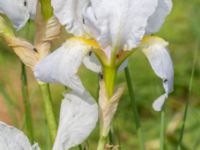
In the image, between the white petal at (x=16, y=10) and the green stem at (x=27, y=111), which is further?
the green stem at (x=27, y=111)

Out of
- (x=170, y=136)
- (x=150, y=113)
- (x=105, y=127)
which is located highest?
(x=105, y=127)

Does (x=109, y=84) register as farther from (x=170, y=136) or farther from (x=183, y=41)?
(x=183, y=41)

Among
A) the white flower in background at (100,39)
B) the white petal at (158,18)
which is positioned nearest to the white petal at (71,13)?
the white flower in background at (100,39)

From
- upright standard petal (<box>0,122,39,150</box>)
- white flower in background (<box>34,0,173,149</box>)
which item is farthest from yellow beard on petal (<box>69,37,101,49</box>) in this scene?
upright standard petal (<box>0,122,39,150</box>)

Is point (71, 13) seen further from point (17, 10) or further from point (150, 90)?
point (150, 90)

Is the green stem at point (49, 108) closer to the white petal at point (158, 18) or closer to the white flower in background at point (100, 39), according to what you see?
the white flower in background at point (100, 39)

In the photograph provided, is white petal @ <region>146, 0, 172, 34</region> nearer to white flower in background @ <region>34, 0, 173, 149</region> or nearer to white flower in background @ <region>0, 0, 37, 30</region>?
white flower in background @ <region>34, 0, 173, 149</region>

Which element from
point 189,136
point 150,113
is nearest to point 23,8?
point 189,136
